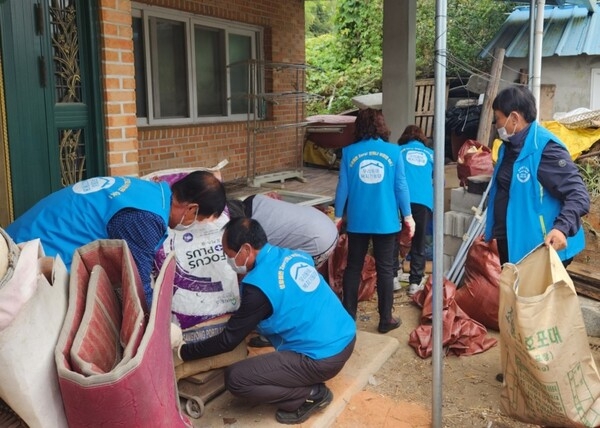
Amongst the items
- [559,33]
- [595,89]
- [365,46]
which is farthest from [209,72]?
[365,46]

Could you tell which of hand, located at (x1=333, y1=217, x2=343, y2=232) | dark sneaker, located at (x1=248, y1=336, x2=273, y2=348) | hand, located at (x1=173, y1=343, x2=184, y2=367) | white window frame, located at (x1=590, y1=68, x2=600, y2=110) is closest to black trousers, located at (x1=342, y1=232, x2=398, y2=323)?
hand, located at (x1=333, y1=217, x2=343, y2=232)

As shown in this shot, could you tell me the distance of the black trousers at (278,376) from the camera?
3.04 m

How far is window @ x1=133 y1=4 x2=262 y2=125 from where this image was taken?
6.35 meters

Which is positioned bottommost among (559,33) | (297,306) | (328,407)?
(328,407)

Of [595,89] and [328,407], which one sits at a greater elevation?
[595,89]

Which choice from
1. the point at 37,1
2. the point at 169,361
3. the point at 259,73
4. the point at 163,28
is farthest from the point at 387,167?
the point at 259,73

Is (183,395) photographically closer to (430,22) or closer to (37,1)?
(37,1)

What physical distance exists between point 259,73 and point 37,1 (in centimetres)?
491

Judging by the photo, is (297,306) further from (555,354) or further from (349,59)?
(349,59)

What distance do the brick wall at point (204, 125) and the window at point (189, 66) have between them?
0.14m

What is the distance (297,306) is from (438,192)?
0.89 meters

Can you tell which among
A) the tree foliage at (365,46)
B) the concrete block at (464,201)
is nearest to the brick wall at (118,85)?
the concrete block at (464,201)

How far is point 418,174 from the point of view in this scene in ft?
17.7

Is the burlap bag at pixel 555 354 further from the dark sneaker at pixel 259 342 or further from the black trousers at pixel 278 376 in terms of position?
the dark sneaker at pixel 259 342
